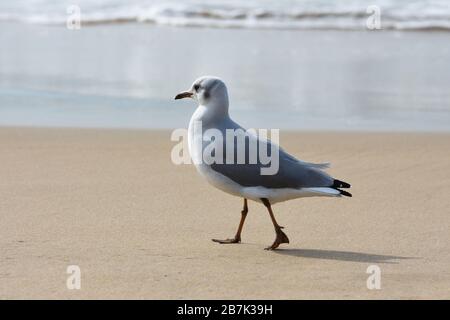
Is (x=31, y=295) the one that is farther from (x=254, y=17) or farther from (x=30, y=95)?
(x=254, y=17)

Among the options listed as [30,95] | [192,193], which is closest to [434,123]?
[192,193]

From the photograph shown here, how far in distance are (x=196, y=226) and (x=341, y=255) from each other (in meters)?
0.97

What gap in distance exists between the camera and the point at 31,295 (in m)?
4.12

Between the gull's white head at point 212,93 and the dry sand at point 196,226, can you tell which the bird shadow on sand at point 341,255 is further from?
the gull's white head at point 212,93

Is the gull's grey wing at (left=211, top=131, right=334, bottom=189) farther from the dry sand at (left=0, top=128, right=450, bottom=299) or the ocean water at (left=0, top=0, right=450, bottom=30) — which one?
the ocean water at (left=0, top=0, right=450, bottom=30)

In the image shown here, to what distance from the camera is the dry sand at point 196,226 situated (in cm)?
438

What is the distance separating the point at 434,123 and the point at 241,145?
445 cm

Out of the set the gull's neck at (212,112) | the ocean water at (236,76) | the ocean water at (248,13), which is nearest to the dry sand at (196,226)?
the gull's neck at (212,112)

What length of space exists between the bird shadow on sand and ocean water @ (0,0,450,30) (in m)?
11.7

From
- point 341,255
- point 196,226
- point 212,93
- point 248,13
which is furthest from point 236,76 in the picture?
point 341,255

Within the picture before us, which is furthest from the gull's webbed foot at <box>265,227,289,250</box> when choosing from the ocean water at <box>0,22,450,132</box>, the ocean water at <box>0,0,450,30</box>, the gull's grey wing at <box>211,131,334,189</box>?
the ocean water at <box>0,0,450,30</box>

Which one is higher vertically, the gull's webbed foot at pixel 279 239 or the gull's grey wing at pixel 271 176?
the gull's grey wing at pixel 271 176

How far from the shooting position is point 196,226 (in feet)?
18.3

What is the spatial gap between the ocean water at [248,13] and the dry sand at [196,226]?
8995mm
